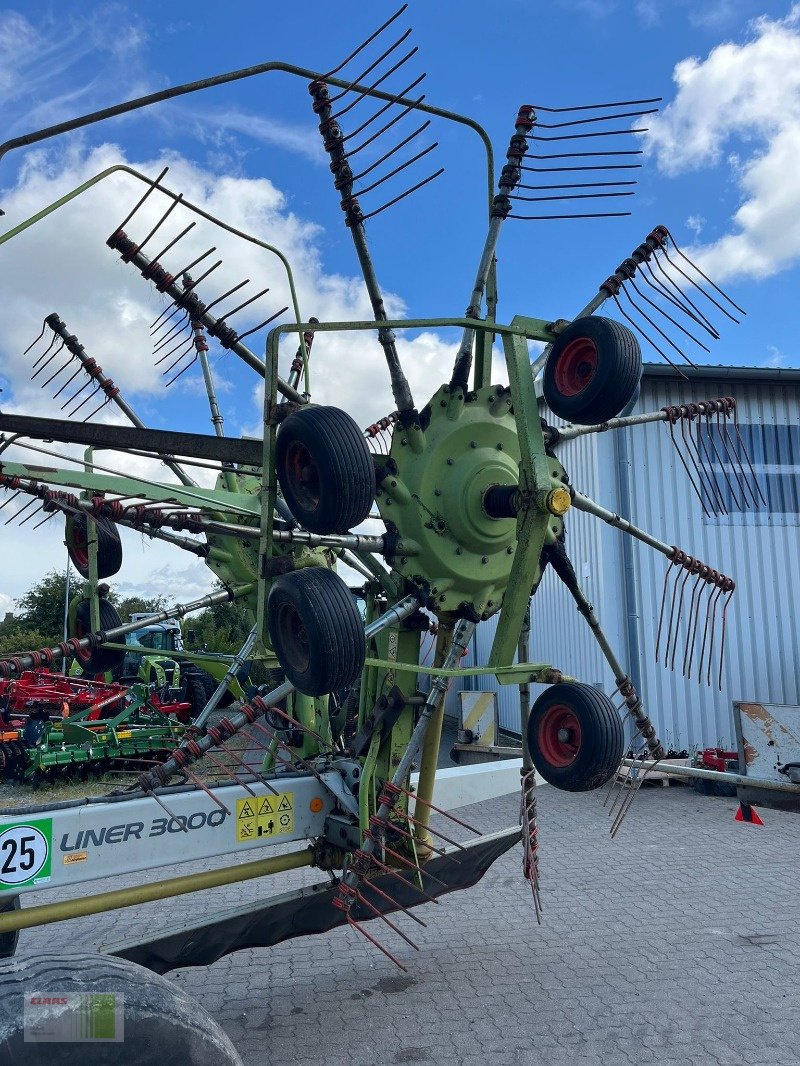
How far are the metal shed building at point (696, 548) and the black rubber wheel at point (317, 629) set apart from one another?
9568 mm

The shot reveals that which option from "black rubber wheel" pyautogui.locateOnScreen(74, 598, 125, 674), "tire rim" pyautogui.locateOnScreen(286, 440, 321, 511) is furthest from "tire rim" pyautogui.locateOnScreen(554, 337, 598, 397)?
"black rubber wheel" pyautogui.locateOnScreen(74, 598, 125, 674)

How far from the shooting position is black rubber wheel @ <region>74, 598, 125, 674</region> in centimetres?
571

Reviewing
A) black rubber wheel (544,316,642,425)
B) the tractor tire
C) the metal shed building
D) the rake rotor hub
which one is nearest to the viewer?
the tractor tire

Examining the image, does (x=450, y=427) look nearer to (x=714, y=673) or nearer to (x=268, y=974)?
(x=268, y=974)

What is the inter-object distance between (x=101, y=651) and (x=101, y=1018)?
3320 mm

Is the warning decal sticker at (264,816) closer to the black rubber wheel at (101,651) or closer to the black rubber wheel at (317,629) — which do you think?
the black rubber wheel at (317,629)

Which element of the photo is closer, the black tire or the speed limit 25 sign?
the speed limit 25 sign

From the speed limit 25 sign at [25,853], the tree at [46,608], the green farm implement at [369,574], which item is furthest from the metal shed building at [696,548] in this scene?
the tree at [46,608]

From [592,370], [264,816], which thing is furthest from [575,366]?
[264,816]

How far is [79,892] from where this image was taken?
25.6 ft

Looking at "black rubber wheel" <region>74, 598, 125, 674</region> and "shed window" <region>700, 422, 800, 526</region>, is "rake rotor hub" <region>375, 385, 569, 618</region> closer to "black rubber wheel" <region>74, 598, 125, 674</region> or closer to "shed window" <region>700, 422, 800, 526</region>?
"black rubber wheel" <region>74, 598, 125, 674</region>

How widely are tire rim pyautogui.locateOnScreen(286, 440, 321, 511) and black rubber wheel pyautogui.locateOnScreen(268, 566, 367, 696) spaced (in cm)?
34

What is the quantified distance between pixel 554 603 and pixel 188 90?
41.2 ft

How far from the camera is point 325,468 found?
3723 mm
